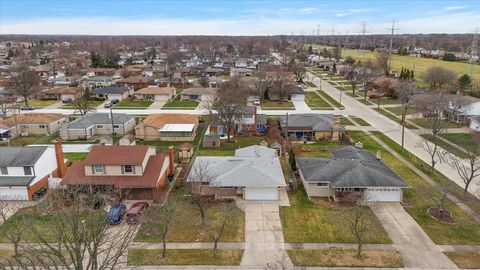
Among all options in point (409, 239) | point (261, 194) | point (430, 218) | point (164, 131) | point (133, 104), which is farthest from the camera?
point (133, 104)

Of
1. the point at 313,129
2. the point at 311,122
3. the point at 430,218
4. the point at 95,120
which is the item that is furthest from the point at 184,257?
the point at 95,120

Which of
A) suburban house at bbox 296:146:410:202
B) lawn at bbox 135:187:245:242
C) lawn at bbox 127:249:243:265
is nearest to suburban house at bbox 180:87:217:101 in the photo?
suburban house at bbox 296:146:410:202

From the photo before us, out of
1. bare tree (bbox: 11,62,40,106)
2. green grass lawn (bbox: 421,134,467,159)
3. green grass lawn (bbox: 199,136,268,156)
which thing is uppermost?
bare tree (bbox: 11,62,40,106)

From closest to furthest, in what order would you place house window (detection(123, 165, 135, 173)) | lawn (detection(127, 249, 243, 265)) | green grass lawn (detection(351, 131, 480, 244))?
lawn (detection(127, 249, 243, 265)) → green grass lawn (detection(351, 131, 480, 244)) → house window (detection(123, 165, 135, 173))

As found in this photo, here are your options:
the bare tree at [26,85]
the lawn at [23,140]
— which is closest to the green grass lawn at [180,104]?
the lawn at [23,140]

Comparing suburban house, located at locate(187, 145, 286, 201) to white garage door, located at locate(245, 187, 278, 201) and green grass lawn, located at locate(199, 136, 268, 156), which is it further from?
green grass lawn, located at locate(199, 136, 268, 156)

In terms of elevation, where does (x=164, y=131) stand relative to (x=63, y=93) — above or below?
below

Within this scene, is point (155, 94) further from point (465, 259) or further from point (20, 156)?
point (465, 259)
